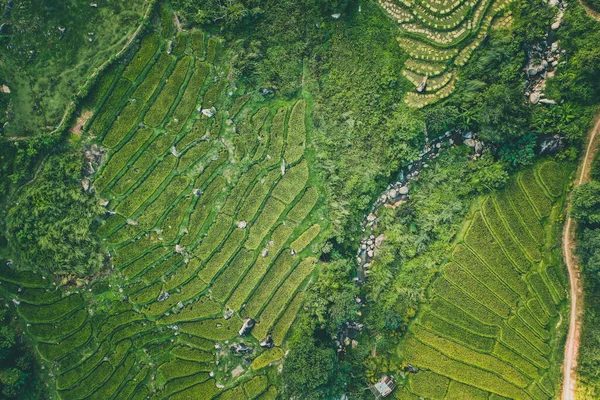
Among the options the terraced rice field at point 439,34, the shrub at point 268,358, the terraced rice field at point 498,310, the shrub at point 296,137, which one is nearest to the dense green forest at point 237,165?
the shrub at point 268,358

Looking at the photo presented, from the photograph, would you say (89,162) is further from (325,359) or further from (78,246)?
(325,359)

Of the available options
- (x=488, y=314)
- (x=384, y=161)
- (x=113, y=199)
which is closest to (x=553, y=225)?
(x=488, y=314)

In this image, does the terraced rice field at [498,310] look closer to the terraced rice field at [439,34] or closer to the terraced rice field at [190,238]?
the terraced rice field at [439,34]

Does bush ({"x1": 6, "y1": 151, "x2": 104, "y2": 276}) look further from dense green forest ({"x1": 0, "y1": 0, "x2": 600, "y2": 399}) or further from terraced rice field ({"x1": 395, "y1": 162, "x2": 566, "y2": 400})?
terraced rice field ({"x1": 395, "y1": 162, "x2": 566, "y2": 400})

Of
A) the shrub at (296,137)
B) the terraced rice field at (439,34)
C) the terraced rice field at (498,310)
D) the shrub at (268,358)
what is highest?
the terraced rice field at (439,34)

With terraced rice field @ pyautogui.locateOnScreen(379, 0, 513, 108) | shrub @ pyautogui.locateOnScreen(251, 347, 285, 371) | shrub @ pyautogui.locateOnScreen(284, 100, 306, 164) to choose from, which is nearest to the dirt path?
terraced rice field @ pyautogui.locateOnScreen(379, 0, 513, 108)
